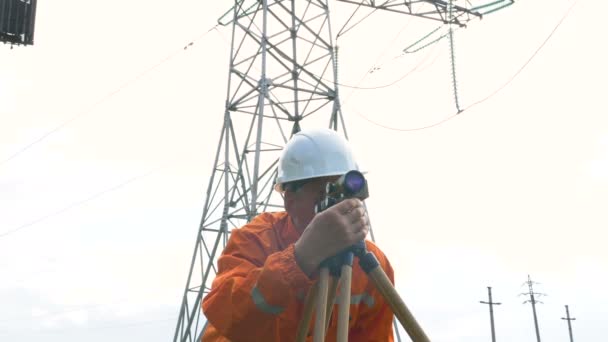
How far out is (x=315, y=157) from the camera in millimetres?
2400

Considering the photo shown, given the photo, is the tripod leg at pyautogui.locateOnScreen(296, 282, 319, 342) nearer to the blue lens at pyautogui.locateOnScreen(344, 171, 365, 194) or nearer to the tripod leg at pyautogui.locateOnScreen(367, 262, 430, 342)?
the tripod leg at pyautogui.locateOnScreen(367, 262, 430, 342)

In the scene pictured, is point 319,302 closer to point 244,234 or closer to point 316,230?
point 316,230

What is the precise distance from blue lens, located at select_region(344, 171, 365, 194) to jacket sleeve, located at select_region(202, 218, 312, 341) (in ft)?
0.93

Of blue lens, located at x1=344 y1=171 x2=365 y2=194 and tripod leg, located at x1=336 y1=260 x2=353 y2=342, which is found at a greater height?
blue lens, located at x1=344 y1=171 x2=365 y2=194

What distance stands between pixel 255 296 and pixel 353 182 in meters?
0.50

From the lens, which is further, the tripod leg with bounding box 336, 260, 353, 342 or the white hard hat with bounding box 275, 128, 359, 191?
Result: the white hard hat with bounding box 275, 128, 359, 191

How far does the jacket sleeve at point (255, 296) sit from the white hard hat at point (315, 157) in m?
0.43

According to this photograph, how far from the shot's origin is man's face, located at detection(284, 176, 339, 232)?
7.83ft

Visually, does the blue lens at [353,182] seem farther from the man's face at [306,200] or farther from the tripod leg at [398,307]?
the man's face at [306,200]

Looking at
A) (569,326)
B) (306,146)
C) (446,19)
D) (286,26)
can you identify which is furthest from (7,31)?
(569,326)

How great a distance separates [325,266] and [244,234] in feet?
2.08

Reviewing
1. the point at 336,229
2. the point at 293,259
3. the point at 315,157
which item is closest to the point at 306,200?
the point at 315,157

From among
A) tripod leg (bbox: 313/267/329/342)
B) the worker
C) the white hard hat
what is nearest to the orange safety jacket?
the worker

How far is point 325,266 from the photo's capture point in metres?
1.85
